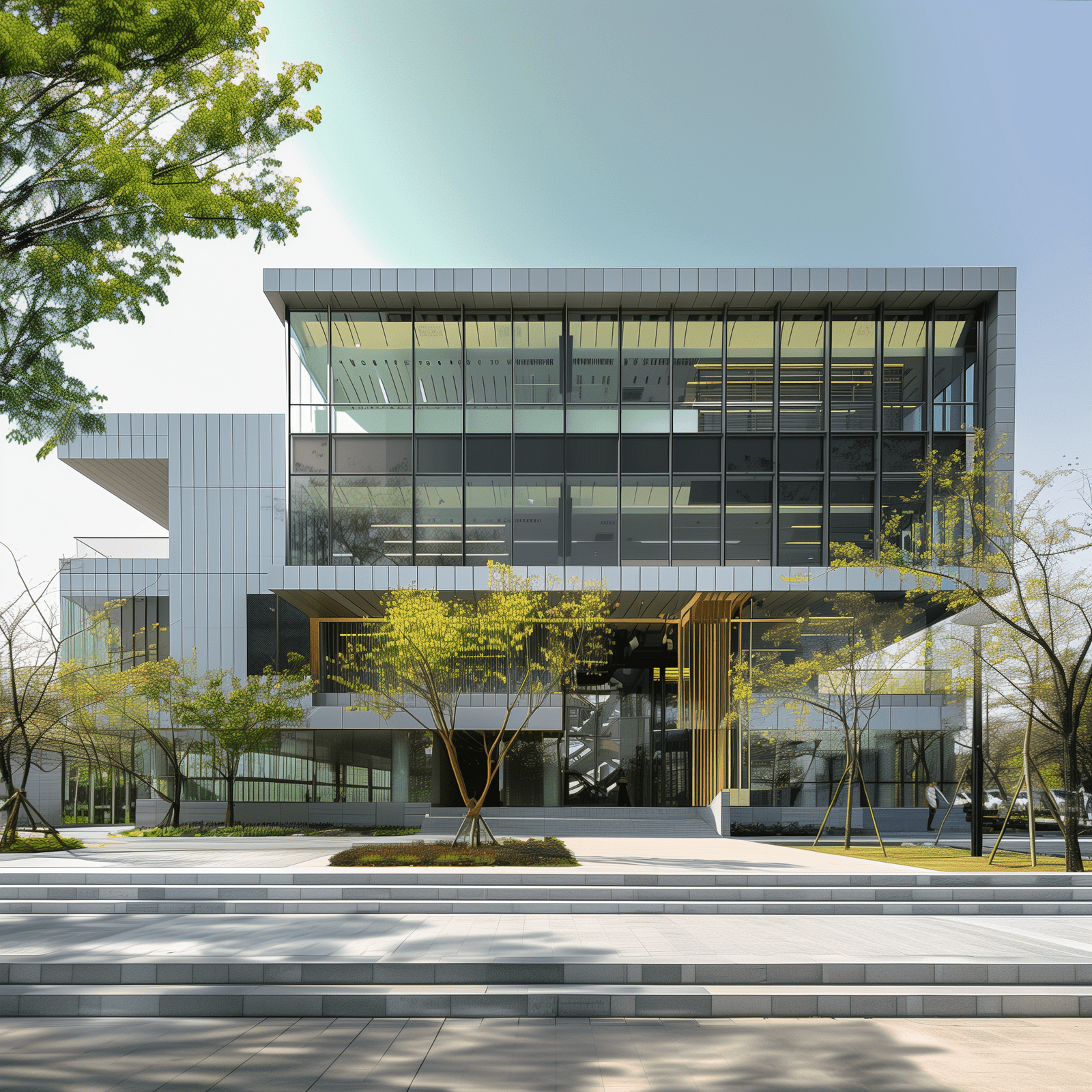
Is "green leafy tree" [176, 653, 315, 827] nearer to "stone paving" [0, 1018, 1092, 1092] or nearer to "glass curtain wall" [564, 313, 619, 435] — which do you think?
"glass curtain wall" [564, 313, 619, 435]

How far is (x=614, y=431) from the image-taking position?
29.0 metres

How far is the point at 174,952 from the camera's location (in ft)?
31.4

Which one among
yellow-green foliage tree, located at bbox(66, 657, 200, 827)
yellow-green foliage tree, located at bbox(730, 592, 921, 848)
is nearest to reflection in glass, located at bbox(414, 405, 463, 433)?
yellow-green foliage tree, located at bbox(66, 657, 200, 827)

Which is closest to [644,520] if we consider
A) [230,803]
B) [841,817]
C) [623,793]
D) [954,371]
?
[623,793]

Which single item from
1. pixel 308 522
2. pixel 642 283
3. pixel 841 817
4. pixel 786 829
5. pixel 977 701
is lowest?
pixel 786 829

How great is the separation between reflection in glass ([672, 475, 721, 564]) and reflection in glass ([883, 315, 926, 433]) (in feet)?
21.1

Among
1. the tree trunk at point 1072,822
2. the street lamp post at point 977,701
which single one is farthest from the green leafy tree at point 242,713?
the tree trunk at point 1072,822

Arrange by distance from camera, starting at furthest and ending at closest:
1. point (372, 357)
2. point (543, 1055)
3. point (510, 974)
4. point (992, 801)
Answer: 1. point (992, 801)
2. point (372, 357)
3. point (510, 974)
4. point (543, 1055)

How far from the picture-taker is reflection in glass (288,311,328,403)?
2939 centimetres

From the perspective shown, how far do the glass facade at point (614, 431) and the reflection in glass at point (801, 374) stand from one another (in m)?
0.06

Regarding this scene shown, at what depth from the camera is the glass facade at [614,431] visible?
28.5 metres

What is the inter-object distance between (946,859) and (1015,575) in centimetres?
661

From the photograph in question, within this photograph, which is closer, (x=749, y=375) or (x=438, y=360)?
(x=749, y=375)

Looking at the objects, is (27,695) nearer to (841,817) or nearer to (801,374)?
(841,817)
